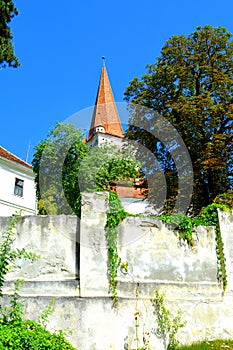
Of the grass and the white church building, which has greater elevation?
the white church building

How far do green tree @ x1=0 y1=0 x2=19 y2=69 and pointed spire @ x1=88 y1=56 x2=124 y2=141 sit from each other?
25184mm

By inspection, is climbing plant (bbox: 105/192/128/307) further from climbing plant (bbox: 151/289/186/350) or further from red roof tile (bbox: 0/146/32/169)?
red roof tile (bbox: 0/146/32/169)

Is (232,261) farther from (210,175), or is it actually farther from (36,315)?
(210,175)

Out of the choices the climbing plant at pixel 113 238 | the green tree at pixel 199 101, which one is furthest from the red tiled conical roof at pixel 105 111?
the climbing plant at pixel 113 238

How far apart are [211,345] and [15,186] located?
950 inches

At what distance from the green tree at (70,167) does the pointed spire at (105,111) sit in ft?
48.3

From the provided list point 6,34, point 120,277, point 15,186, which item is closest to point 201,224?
point 120,277

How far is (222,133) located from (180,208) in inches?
182

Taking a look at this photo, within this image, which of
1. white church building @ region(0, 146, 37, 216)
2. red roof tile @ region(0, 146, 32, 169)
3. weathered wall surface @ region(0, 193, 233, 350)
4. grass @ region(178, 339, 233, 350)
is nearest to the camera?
weathered wall surface @ region(0, 193, 233, 350)

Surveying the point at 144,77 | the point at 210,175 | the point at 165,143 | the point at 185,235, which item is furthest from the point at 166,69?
the point at 185,235

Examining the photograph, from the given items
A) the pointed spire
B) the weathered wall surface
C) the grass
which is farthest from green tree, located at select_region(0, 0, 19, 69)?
the pointed spire

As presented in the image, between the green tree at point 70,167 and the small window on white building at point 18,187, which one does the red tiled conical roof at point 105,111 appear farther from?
the green tree at point 70,167

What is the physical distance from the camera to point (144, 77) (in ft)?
73.4

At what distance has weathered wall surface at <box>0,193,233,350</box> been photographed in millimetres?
8070
